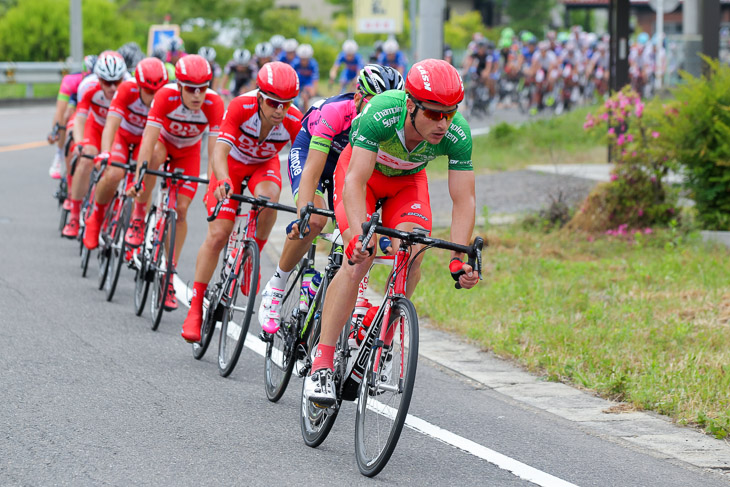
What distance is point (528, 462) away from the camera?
577cm

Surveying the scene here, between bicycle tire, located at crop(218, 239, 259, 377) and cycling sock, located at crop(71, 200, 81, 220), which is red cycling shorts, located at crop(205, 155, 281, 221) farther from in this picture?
cycling sock, located at crop(71, 200, 81, 220)

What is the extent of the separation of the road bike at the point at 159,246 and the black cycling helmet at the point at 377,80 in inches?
106

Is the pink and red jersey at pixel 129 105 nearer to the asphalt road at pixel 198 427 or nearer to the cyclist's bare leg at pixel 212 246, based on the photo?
the asphalt road at pixel 198 427

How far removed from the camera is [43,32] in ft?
128

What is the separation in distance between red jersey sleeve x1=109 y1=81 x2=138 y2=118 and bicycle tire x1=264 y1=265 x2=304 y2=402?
13.2 ft

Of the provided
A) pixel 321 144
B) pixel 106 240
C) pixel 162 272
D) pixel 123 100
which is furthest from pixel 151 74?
pixel 321 144

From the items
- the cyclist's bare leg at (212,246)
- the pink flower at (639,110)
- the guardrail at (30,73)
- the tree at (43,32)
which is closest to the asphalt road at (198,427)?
the cyclist's bare leg at (212,246)

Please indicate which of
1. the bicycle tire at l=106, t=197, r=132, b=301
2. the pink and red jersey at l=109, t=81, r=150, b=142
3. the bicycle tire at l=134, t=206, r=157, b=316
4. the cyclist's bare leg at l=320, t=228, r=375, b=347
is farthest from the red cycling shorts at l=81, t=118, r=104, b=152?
the cyclist's bare leg at l=320, t=228, r=375, b=347

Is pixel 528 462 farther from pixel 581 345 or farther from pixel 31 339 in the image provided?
pixel 31 339

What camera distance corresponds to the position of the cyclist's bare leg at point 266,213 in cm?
786

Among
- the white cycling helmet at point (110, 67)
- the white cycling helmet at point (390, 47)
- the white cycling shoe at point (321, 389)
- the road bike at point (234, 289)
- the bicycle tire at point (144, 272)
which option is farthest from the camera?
the white cycling helmet at point (390, 47)

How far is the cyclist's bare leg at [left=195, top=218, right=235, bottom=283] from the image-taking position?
796 centimetres

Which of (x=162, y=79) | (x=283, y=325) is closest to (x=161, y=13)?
(x=162, y=79)

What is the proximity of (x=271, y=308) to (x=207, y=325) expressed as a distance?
94 centimetres
